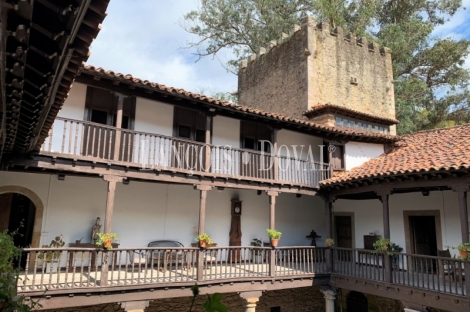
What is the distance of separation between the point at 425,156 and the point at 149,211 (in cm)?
911

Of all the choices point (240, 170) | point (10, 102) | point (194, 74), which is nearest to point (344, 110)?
point (240, 170)

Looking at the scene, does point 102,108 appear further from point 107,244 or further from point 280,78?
point 280,78

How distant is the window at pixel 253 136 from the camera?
13.1 metres

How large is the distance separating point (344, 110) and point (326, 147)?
287 centimetres

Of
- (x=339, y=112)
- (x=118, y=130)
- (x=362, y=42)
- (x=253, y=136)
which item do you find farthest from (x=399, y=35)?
(x=118, y=130)

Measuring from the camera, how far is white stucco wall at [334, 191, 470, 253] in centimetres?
1160

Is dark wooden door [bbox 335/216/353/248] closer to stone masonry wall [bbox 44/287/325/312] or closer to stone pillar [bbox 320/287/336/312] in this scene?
stone masonry wall [bbox 44/287/325/312]

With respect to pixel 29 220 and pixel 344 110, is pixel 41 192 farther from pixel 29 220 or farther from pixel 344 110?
pixel 344 110

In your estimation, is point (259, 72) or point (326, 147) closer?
point (326, 147)

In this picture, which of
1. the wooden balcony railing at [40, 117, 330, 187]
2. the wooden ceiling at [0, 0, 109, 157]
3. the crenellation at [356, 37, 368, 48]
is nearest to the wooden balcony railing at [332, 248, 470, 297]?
the wooden balcony railing at [40, 117, 330, 187]

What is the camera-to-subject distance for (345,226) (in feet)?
49.8

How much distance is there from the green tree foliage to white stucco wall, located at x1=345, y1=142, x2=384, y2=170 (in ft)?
26.9

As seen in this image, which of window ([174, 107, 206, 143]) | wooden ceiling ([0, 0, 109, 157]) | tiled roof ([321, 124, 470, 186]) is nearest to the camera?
wooden ceiling ([0, 0, 109, 157])

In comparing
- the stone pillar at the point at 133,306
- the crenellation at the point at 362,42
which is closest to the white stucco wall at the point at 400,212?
the stone pillar at the point at 133,306
